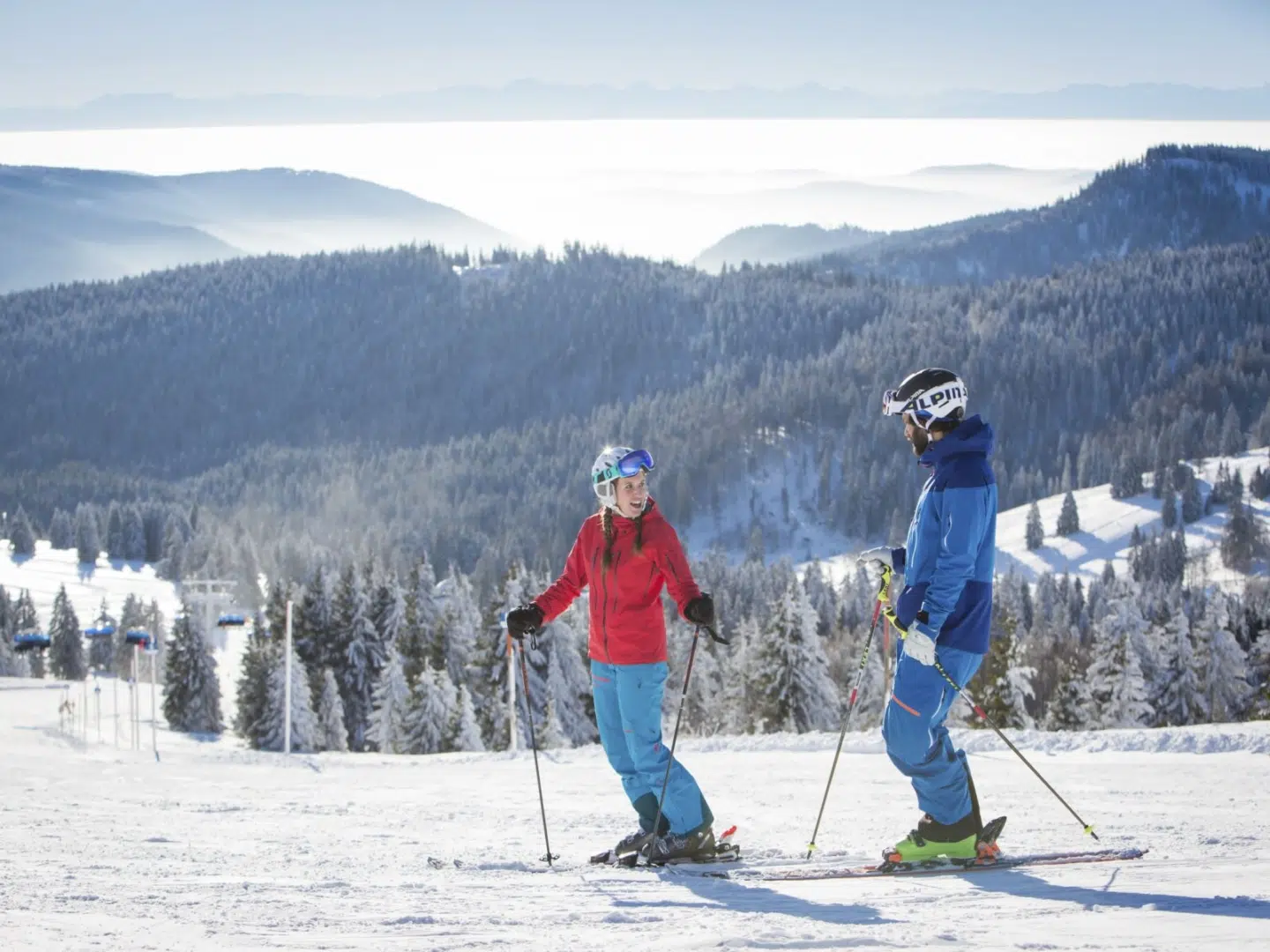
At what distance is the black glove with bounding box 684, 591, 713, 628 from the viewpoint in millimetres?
6918

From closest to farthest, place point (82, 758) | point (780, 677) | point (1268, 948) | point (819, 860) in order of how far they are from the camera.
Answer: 1. point (1268, 948)
2. point (819, 860)
3. point (82, 758)
4. point (780, 677)

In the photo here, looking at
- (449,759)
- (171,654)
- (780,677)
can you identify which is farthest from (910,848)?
(171,654)

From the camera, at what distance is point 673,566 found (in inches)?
284

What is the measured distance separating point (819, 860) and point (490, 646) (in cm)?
3896

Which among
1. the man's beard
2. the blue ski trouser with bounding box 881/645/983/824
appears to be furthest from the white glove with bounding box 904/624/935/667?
the man's beard

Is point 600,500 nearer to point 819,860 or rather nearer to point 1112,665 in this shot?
point 819,860

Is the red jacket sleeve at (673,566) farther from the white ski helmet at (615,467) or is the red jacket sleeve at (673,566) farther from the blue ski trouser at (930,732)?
the blue ski trouser at (930,732)

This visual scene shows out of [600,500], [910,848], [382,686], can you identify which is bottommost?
[382,686]

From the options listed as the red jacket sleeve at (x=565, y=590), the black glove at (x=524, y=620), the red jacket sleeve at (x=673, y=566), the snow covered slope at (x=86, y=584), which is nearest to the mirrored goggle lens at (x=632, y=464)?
the red jacket sleeve at (x=673, y=566)

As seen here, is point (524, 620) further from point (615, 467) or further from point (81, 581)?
point (81, 581)

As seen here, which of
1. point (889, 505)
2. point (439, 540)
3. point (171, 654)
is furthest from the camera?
point (889, 505)

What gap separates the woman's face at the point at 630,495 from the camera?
23.7 feet

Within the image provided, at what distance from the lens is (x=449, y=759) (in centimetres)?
1476

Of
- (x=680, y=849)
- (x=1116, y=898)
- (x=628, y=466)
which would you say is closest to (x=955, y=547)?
(x=1116, y=898)
